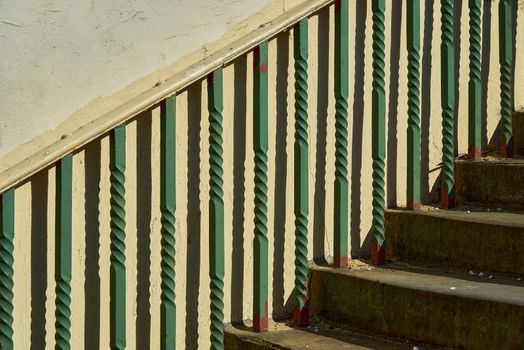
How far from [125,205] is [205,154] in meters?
0.33

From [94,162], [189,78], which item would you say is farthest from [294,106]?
[94,162]

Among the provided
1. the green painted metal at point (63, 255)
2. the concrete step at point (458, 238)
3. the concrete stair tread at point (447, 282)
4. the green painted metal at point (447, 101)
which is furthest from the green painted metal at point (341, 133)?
the green painted metal at point (63, 255)

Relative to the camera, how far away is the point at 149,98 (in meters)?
3.27

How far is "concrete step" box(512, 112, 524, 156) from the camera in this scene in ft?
13.9

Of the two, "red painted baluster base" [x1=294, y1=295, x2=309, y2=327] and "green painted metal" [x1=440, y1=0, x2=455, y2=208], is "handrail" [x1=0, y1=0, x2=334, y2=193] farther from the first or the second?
"red painted baluster base" [x1=294, y1=295, x2=309, y2=327]

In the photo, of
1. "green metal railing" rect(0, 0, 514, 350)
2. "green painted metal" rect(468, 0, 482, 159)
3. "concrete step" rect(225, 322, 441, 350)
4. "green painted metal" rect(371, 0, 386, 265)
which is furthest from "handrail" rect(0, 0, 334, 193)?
"concrete step" rect(225, 322, 441, 350)

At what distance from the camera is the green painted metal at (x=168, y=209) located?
3396mm

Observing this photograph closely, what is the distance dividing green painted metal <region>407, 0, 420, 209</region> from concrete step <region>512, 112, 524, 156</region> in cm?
51

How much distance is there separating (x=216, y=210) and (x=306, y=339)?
491mm

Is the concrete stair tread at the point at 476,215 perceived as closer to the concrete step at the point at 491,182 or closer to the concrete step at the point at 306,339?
the concrete step at the point at 491,182

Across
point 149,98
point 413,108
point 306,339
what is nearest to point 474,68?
point 413,108

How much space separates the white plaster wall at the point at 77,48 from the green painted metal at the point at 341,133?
0.47 metres

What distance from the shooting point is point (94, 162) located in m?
3.35

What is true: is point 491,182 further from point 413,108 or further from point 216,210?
point 216,210
